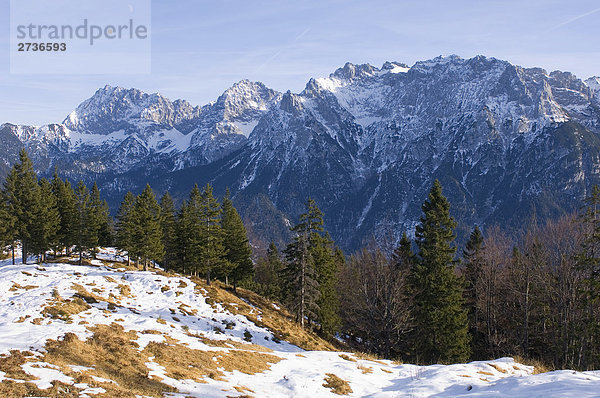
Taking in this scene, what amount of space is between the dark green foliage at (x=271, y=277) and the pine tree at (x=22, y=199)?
36.7 metres

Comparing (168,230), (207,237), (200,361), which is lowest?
(200,361)

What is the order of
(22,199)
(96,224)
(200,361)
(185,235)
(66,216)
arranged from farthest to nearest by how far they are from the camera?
(66,216)
(96,224)
(185,235)
(22,199)
(200,361)

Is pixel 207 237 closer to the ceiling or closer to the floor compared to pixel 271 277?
closer to the ceiling

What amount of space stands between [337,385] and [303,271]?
25050 millimetres

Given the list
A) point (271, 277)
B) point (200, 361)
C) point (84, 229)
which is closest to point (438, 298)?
point (200, 361)

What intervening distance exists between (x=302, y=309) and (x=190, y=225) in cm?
2042

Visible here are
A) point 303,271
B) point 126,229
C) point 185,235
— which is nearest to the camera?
point 303,271

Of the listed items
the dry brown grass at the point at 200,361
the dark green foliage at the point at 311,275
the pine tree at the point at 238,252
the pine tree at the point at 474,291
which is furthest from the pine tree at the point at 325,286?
the dry brown grass at the point at 200,361

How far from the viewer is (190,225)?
55.1 meters

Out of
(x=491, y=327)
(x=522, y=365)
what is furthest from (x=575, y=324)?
(x=522, y=365)

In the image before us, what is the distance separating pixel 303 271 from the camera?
4462cm

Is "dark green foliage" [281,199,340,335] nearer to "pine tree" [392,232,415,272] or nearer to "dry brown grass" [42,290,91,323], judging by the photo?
"pine tree" [392,232,415,272]

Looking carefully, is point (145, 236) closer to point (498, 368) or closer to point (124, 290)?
point (124, 290)

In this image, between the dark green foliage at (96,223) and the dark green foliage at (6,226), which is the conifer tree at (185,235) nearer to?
the dark green foliage at (96,223)
